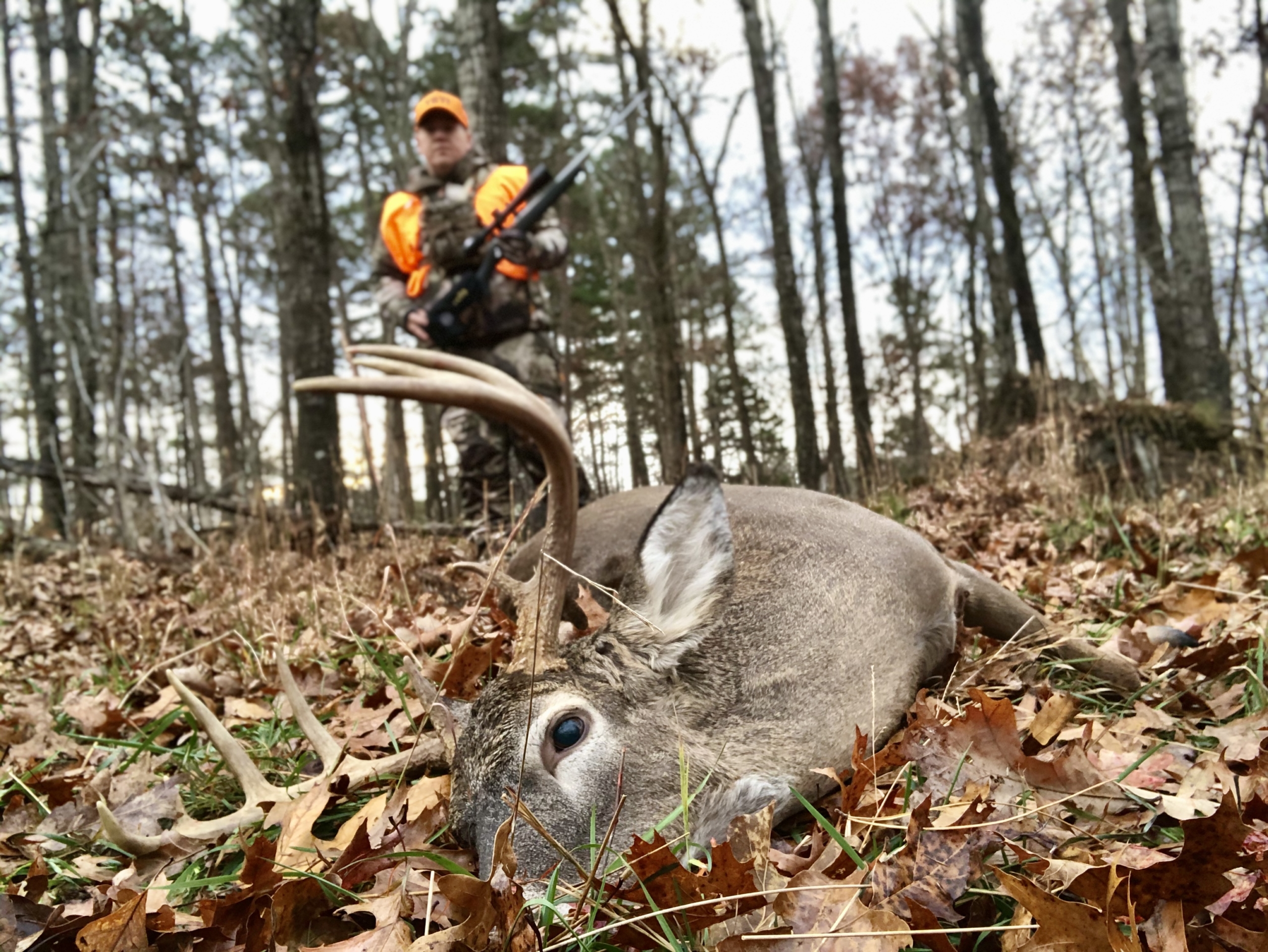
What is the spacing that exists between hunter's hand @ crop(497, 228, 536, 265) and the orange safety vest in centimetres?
16

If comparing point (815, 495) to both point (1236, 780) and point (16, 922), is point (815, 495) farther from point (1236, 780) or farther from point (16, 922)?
point (16, 922)

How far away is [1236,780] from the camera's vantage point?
1.99 metres

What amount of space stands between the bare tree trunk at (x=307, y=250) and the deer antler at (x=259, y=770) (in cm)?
723

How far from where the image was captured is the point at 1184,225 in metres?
10.7

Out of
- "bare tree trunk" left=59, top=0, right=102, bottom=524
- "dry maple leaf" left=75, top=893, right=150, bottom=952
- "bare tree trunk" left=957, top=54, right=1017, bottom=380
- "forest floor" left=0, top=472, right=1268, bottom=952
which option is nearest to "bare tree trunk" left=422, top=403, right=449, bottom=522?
"bare tree trunk" left=59, top=0, right=102, bottom=524

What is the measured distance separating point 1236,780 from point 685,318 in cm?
2323

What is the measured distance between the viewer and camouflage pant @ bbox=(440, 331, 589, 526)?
6.75 meters

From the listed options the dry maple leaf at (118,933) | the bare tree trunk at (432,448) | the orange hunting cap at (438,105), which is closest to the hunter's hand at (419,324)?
the orange hunting cap at (438,105)

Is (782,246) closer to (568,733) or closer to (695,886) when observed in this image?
(568,733)

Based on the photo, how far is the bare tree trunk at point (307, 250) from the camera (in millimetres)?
9484

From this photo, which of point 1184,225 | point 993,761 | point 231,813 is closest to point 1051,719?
point 993,761

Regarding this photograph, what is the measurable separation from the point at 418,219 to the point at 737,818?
255 inches

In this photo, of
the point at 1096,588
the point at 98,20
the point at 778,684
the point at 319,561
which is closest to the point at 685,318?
the point at 98,20

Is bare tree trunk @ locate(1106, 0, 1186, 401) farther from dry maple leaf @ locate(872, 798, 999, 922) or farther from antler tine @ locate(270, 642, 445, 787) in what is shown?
antler tine @ locate(270, 642, 445, 787)
